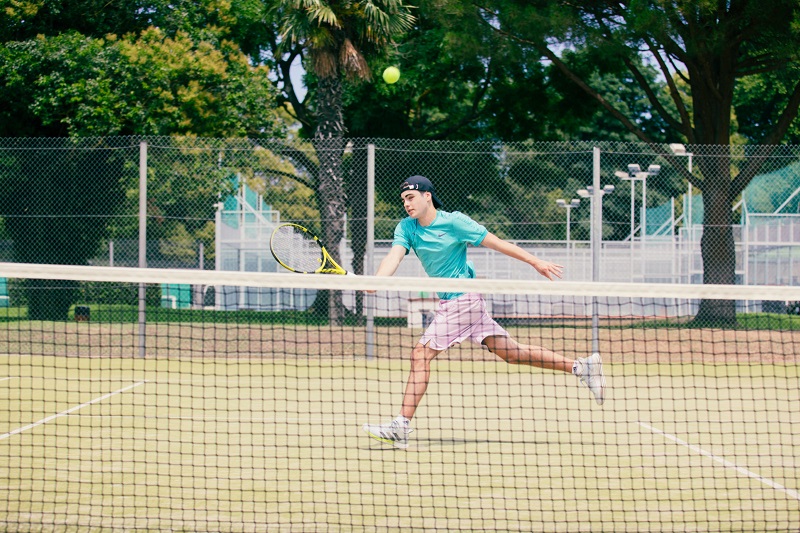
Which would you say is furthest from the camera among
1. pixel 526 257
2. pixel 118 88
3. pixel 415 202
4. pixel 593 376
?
pixel 118 88

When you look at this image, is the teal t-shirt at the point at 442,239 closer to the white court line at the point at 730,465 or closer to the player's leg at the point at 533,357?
the player's leg at the point at 533,357

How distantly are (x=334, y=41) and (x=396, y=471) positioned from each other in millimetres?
10873

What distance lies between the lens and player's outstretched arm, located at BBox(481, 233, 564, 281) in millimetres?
5406

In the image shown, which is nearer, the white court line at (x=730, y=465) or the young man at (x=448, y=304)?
the white court line at (x=730, y=465)

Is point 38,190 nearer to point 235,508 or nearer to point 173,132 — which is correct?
point 173,132

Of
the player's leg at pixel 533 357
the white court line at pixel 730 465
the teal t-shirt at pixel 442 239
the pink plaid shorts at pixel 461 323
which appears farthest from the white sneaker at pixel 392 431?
the white court line at pixel 730 465

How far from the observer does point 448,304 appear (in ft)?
19.2

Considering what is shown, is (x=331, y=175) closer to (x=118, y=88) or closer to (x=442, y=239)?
(x=118, y=88)

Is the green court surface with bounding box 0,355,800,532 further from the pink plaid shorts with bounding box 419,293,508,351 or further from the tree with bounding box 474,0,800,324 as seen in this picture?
the tree with bounding box 474,0,800,324

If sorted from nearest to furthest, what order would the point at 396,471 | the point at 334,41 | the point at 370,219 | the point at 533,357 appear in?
1. the point at 396,471
2. the point at 533,357
3. the point at 370,219
4. the point at 334,41

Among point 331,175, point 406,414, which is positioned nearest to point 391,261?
point 406,414

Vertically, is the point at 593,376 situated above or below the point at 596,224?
below

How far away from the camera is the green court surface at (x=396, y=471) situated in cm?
422

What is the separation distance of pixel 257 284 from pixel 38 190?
893 centimetres
